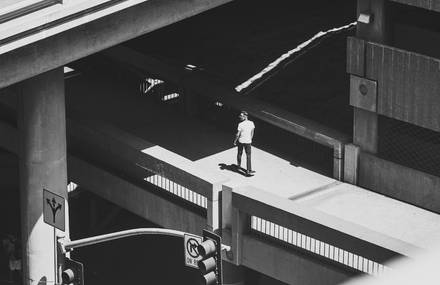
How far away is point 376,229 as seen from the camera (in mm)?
30406

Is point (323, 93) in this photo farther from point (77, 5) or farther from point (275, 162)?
point (77, 5)

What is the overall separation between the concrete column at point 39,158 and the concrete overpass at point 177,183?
0.10ft

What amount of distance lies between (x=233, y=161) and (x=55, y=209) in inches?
373

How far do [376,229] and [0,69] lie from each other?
32.2ft

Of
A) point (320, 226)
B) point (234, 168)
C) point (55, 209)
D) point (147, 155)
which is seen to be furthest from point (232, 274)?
point (55, 209)

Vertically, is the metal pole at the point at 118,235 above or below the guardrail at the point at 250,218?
above

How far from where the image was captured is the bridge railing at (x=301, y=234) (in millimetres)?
28078

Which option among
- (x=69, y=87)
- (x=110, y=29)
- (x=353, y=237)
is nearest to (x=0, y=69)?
(x=110, y=29)

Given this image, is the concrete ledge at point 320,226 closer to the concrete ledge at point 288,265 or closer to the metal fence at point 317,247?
the metal fence at point 317,247

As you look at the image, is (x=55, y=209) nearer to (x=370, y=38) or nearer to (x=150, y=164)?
(x=150, y=164)

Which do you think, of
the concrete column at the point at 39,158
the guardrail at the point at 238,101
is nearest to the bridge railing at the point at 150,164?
the concrete column at the point at 39,158

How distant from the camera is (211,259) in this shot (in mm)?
21984

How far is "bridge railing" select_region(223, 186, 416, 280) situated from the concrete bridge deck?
69 cm

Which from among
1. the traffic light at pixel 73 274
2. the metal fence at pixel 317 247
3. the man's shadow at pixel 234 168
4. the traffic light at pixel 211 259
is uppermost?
the traffic light at pixel 211 259
